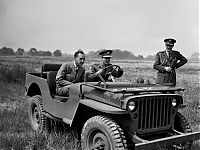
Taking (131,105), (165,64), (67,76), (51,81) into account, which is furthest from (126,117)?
(165,64)

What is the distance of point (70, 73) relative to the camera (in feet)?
17.5

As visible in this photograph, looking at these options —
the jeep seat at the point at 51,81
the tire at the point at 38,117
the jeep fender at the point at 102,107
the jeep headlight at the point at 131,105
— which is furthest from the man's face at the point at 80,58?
the jeep headlight at the point at 131,105

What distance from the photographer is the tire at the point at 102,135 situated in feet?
11.2

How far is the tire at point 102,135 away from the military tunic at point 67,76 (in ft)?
4.34

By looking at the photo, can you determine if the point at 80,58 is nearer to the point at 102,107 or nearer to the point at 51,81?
the point at 51,81

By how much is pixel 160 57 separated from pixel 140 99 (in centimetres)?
279

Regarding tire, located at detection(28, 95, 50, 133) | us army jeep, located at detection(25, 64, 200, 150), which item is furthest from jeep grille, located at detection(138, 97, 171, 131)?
tire, located at detection(28, 95, 50, 133)

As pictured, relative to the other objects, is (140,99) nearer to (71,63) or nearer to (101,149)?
(101,149)

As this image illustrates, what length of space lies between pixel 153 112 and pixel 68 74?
2.11 metres

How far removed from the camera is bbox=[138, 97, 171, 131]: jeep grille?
3648 millimetres

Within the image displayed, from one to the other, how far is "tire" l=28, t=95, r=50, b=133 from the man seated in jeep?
64 cm

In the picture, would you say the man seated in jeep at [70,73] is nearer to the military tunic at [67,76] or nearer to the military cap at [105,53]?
the military tunic at [67,76]

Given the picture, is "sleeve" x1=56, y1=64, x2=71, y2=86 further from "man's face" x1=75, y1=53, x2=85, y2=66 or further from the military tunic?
"man's face" x1=75, y1=53, x2=85, y2=66

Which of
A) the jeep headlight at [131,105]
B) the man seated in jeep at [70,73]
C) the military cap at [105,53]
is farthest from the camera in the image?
the military cap at [105,53]
